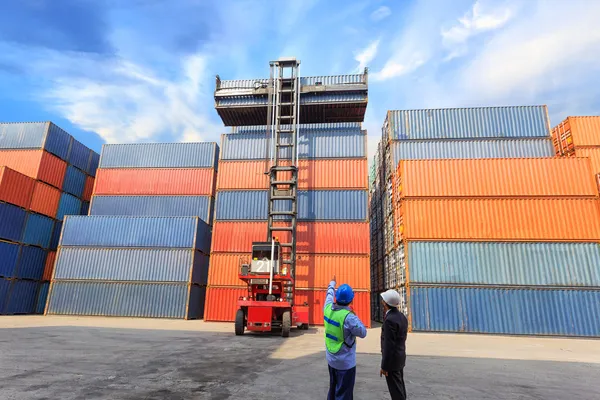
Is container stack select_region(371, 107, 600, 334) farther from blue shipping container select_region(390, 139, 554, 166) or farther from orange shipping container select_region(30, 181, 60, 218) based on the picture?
orange shipping container select_region(30, 181, 60, 218)

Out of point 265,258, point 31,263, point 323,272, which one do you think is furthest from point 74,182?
point 323,272

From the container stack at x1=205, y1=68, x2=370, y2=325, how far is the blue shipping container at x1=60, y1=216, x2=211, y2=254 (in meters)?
2.42

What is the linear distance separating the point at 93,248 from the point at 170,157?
911 cm

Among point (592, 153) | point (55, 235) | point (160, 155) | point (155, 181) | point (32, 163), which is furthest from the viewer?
point (160, 155)

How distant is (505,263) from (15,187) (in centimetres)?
3229

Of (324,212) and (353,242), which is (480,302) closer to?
(353,242)

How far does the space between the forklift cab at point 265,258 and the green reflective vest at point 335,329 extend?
1095 centimetres

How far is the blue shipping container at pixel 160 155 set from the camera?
89.8 feet

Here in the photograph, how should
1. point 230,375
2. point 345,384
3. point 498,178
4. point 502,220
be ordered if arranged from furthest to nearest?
1. point 498,178
2. point 502,220
3. point 230,375
4. point 345,384

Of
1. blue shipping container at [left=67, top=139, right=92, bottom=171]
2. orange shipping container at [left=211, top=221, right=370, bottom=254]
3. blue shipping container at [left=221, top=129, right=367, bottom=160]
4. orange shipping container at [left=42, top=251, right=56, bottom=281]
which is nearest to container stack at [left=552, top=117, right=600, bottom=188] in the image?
blue shipping container at [left=221, top=129, right=367, bottom=160]

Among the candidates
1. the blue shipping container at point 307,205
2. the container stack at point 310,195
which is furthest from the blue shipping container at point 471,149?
the blue shipping container at point 307,205

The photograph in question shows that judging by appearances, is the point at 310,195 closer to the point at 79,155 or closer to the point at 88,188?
the point at 88,188

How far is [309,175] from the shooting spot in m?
23.3

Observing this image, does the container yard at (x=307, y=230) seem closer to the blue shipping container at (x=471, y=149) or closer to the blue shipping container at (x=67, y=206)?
the blue shipping container at (x=471, y=149)
